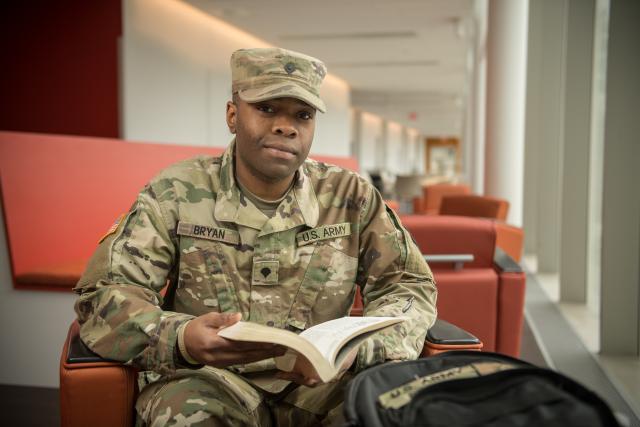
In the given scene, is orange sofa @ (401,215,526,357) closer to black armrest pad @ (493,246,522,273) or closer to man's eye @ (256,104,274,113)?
black armrest pad @ (493,246,522,273)

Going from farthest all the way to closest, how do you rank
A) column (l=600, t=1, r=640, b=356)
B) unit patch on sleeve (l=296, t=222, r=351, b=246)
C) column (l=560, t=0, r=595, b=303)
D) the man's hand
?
column (l=560, t=0, r=595, b=303) < column (l=600, t=1, r=640, b=356) < unit patch on sleeve (l=296, t=222, r=351, b=246) < the man's hand

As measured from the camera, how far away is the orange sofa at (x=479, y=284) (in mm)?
2443

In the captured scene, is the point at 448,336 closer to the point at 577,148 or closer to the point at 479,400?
the point at 479,400

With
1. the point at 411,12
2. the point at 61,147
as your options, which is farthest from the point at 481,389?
the point at 411,12

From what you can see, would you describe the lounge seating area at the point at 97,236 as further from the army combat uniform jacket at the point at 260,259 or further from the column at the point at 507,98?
the column at the point at 507,98

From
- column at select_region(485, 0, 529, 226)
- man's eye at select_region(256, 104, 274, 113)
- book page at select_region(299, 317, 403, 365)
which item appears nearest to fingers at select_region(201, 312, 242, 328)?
book page at select_region(299, 317, 403, 365)

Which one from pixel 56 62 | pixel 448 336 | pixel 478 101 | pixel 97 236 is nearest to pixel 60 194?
pixel 97 236

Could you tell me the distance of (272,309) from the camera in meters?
1.62

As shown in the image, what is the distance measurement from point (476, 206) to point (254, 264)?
109 inches

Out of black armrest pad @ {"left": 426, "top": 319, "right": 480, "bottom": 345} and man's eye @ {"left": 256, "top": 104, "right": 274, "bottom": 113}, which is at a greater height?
man's eye @ {"left": 256, "top": 104, "right": 274, "bottom": 113}

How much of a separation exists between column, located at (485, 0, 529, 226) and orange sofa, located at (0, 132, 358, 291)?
376 centimetres

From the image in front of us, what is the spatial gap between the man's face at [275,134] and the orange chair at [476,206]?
2.59 meters

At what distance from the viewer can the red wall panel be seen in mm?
6914

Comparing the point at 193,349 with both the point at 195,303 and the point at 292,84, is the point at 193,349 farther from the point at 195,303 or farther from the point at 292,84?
the point at 292,84
